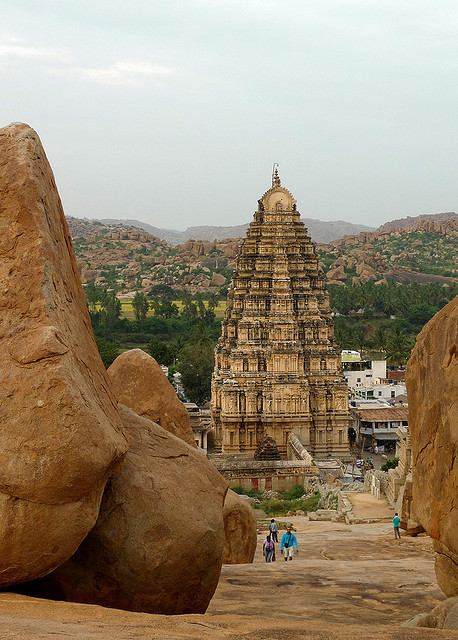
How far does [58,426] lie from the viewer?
6602mm

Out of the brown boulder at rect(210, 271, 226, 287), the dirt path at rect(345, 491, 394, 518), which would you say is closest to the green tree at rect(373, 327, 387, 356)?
the dirt path at rect(345, 491, 394, 518)

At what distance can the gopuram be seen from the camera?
3916 centimetres

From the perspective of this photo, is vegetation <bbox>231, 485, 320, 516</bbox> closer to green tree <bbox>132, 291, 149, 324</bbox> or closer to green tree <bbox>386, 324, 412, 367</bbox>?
green tree <bbox>386, 324, 412, 367</bbox>

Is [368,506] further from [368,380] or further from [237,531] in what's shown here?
[368,380]

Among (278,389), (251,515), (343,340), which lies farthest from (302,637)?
(343,340)

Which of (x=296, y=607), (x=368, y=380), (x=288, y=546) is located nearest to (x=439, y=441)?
(x=296, y=607)

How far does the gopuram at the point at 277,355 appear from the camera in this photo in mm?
39156

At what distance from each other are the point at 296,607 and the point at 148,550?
1.75 metres

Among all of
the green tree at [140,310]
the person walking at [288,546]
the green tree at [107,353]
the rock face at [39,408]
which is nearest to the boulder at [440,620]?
the rock face at [39,408]

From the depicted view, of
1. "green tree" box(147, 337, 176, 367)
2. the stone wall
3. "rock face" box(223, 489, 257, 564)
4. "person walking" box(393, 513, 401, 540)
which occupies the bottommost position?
the stone wall

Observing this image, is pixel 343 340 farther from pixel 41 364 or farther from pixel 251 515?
pixel 41 364

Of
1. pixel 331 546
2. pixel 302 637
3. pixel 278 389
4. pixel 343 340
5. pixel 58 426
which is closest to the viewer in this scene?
pixel 302 637

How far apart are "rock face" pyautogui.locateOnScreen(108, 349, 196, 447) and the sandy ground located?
262cm

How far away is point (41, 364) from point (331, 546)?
9.27m
